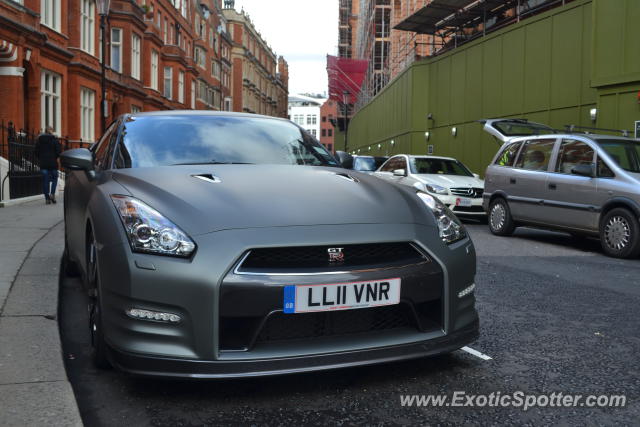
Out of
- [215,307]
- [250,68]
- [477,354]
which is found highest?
[250,68]

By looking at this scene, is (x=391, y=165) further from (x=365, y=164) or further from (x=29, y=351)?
(x=29, y=351)

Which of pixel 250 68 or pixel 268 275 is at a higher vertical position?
pixel 250 68

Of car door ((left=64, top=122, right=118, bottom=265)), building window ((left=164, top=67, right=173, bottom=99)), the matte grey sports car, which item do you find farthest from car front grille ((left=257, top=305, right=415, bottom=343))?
building window ((left=164, top=67, right=173, bottom=99))

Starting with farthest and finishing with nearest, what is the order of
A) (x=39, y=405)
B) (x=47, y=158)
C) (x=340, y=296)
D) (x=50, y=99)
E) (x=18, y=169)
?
(x=50, y=99)
(x=18, y=169)
(x=47, y=158)
(x=340, y=296)
(x=39, y=405)

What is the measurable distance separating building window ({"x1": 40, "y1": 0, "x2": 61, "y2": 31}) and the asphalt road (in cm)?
2020

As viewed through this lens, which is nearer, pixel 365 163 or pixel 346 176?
pixel 346 176

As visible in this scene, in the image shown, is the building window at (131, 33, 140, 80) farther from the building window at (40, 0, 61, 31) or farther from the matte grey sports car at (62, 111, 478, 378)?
the matte grey sports car at (62, 111, 478, 378)

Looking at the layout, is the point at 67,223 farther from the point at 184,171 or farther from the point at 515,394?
the point at 515,394

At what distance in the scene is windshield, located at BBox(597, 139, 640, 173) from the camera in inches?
336

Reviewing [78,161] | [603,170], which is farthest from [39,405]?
[603,170]

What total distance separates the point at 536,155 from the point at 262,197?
7655 millimetres

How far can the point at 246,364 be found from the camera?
267 cm

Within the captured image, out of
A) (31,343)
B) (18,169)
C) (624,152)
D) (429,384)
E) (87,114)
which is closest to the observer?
(429,384)

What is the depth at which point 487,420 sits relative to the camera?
2660 millimetres
